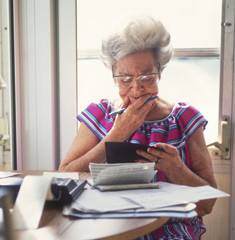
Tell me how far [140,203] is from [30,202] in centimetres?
26

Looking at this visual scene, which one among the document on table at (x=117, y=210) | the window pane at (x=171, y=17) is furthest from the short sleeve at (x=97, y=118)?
the document on table at (x=117, y=210)

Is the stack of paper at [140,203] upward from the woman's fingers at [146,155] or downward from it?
downward

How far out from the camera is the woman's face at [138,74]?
1.59m

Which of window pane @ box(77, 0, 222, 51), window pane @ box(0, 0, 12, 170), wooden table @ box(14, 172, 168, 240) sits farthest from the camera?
window pane @ box(0, 0, 12, 170)

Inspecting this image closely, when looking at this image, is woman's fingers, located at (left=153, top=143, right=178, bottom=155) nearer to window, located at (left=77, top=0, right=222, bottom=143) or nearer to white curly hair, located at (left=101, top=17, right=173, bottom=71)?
white curly hair, located at (left=101, top=17, right=173, bottom=71)

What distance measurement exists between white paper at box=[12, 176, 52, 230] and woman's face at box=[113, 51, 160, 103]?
710mm

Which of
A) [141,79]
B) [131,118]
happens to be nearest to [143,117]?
[131,118]

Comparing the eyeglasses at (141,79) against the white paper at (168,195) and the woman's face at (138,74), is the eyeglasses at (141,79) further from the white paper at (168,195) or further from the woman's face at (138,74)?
the white paper at (168,195)

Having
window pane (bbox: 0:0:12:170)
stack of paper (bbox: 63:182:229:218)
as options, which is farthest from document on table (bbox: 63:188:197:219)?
window pane (bbox: 0:0:12:170)

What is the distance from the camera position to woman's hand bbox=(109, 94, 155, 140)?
60.5 inches

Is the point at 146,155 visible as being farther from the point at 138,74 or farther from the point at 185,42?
the point at 185,42

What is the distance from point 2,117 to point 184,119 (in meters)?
1.02

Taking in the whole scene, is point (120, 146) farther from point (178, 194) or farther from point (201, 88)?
point (201, 88)

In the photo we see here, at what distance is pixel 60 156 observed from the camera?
6.99 ft
